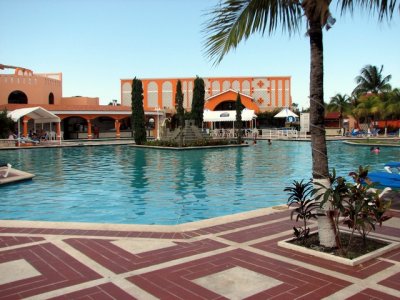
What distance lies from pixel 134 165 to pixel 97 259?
13346 mm

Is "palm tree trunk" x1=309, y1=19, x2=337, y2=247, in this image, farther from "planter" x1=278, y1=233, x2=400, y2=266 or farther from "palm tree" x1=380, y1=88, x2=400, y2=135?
"palm tree" x1=380, y1=88, x2=400, y2=135

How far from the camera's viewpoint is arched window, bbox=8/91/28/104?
42.5m

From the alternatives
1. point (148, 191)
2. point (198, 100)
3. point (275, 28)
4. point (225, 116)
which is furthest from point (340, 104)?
point (275, 28)

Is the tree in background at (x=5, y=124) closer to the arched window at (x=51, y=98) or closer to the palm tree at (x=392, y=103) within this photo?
the arched window at (x=51, y=98)

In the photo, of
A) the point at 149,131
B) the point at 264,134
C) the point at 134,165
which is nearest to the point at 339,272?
the point at 134,165

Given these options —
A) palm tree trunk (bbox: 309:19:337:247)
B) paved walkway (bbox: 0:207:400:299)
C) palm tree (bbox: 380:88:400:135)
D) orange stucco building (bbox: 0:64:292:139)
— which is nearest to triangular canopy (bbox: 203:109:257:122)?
orange stucco building (bbox: 0:64:292:139)

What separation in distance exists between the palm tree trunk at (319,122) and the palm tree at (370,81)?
47.5 metres

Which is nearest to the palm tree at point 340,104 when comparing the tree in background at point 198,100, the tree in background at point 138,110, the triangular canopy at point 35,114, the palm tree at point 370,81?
the palm tree at point 370,81

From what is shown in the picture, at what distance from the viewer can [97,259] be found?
474cm

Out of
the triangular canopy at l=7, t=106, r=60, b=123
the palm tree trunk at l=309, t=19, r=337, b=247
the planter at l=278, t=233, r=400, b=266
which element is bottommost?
the planter at l=278, t=233, r=400, b=266

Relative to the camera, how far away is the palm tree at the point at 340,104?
46688 mm

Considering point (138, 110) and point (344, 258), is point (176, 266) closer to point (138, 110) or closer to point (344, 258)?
point (344, 258)

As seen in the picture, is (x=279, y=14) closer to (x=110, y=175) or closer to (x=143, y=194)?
(x=143, y=194)

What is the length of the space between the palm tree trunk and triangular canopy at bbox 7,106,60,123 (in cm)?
3023
